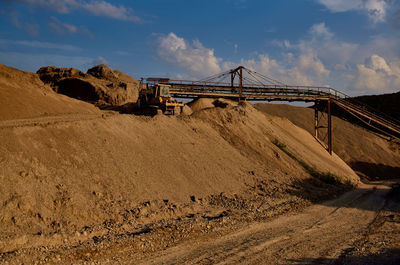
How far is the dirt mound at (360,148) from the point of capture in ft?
122

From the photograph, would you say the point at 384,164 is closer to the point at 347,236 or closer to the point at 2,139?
the point at 347,236

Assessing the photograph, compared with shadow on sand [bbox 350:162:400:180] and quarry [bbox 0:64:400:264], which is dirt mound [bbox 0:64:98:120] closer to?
quarry [bbox 0:64:400:264]

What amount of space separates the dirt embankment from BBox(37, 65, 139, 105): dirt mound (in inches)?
329

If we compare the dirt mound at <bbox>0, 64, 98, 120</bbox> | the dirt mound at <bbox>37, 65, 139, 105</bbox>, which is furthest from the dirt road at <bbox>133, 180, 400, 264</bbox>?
the dirt mound at <bbox>37, 65, 139, 105</bbox>

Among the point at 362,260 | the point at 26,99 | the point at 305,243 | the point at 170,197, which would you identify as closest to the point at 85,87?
the point at 26,99

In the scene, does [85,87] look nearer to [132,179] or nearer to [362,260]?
[132,179]

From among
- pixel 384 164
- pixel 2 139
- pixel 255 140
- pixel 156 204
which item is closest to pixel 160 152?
pixel 156 204

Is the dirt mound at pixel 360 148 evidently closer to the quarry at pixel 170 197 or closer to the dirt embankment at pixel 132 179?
the quarry at pixel 170 197

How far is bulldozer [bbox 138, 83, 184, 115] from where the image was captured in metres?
22.4

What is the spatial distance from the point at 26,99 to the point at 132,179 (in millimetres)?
14770

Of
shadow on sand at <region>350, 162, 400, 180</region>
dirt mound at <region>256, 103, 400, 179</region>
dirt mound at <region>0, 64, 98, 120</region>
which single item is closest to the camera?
dirt mound at <region>0, 64, 98, 120</region>

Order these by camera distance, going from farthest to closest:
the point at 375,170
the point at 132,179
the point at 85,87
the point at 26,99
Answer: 1. the point at 375,170
2. the point at 85,87
3. the point at 26,99
4. the point at 132,179

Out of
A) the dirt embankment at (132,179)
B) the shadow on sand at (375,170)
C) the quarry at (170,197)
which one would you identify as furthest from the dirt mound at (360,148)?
the dirt embankment at (132,179)

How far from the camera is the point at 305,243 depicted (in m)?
9.62
